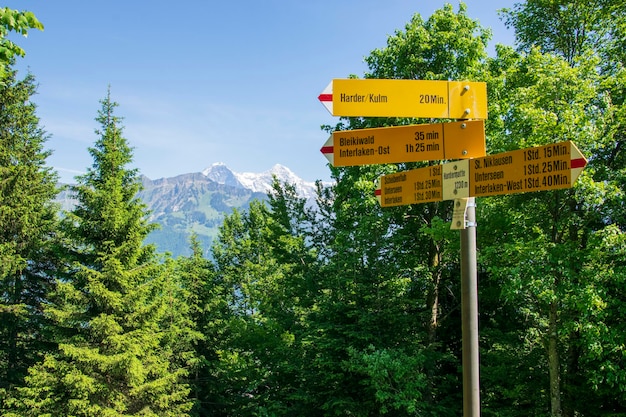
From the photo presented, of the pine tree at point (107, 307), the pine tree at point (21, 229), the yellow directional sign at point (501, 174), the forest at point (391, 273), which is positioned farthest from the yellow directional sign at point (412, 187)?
the pine tree at point (21, 229)

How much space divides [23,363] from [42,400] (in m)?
6.42

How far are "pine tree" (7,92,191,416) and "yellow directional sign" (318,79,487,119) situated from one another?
13.7 meters

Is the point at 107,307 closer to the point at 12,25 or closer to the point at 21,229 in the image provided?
the point at 21,229

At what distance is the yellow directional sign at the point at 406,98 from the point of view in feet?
10.1

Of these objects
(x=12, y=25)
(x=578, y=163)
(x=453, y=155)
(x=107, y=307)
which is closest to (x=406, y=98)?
(x=453, y=155)

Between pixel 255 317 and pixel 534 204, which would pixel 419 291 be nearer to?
pixel 534 204

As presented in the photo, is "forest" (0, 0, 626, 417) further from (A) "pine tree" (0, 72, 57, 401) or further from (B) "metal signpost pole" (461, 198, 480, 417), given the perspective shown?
(B) "metal signpost pole" (461, 198, 480, 417)

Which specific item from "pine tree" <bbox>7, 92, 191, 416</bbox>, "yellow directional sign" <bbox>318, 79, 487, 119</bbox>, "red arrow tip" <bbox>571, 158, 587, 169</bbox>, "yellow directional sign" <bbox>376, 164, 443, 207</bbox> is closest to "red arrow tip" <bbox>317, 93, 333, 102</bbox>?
"yellow directional sign" <bbox>318, 79, 487, 119</bbox>

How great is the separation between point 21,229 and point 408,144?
67.6ft

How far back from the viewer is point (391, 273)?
12.5 metres

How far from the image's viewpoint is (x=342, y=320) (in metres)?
12.7

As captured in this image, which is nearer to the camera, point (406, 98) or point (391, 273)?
point (406, 98)

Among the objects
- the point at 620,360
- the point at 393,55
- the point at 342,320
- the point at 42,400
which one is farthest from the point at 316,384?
the point at 393,55

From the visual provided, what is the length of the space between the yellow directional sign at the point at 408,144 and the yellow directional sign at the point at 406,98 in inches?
4.1
